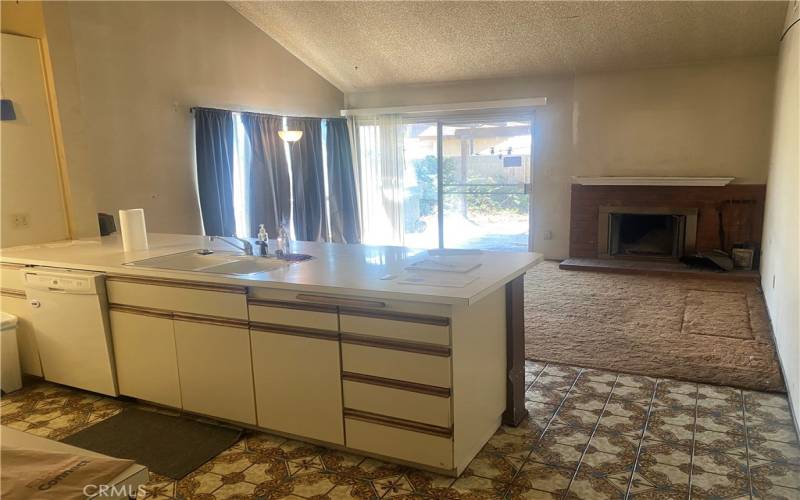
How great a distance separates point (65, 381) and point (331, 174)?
186 inches

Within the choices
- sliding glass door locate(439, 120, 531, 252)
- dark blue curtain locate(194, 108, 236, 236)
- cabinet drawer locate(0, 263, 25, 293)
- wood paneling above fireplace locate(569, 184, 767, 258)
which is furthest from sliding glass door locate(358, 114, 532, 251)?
cabinet drawer locate(0, 263, 25, 293)

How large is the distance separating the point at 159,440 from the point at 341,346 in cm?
113

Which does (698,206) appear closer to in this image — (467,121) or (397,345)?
(467,121)

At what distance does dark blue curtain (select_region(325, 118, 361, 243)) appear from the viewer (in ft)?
24.3

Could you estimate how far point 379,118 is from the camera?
7.57 metres

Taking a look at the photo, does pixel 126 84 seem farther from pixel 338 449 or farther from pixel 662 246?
pixel 662 246

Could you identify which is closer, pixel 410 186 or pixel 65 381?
pixel 65 381

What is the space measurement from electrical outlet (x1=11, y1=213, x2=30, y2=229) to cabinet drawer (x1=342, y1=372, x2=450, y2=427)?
2.86m

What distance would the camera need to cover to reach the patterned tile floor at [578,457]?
2.18 m

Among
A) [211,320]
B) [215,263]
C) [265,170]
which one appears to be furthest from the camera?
[265,170]

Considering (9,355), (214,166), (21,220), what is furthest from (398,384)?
(214,166)

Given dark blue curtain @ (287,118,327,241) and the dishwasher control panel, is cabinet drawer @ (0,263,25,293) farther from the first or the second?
dark blue curtain @ (287,118,327,241)

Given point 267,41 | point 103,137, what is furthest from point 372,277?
point 267,41

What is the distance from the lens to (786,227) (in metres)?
3.54
